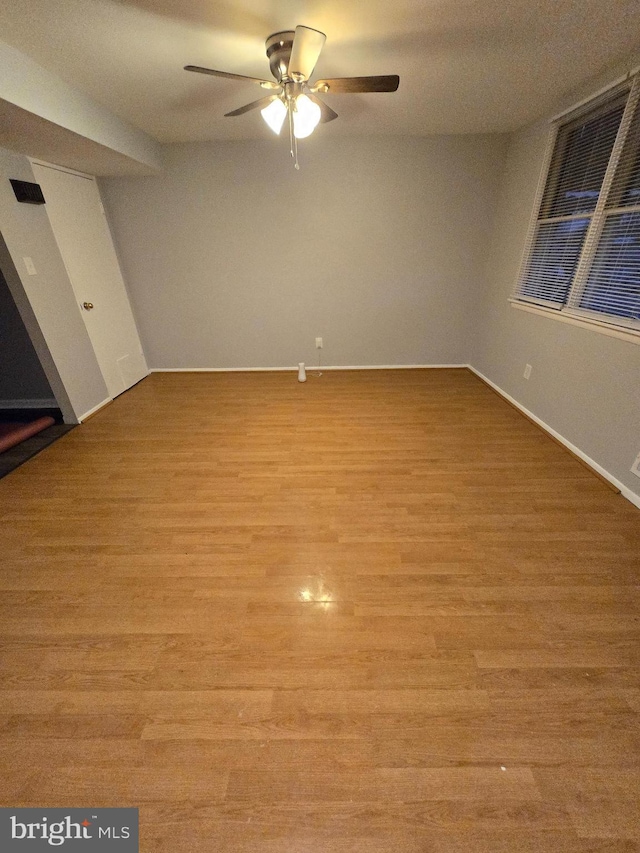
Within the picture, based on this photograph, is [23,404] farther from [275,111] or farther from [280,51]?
[280,51]

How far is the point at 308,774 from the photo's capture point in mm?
957

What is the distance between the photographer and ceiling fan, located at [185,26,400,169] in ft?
4.96

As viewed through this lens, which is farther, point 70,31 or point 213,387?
point 213,387

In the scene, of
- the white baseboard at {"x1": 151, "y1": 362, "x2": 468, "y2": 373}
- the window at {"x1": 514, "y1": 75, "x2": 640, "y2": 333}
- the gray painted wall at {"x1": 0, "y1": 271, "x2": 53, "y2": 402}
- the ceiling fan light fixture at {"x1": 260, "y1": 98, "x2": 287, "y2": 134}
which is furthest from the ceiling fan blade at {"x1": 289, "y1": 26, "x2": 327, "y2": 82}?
the gray painted wall at {"x1": 0, "y1": 271, "x2": 53, "y2": 402}

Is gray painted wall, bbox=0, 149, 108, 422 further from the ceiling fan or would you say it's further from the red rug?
the ceiling fan

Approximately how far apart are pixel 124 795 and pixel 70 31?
3174 mm

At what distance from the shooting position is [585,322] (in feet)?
7.59

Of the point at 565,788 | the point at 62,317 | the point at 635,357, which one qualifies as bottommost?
the point at 565,788

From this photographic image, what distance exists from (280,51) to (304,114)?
27cm

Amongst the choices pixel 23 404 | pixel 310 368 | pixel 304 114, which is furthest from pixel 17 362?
pixel 304 114

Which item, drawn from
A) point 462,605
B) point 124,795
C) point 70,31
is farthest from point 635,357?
point 70,31

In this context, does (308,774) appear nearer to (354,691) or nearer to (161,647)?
(354,691)

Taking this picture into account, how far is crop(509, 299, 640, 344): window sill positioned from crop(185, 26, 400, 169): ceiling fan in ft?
6.20

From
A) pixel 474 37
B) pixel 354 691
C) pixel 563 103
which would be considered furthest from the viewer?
pixel 563 103
